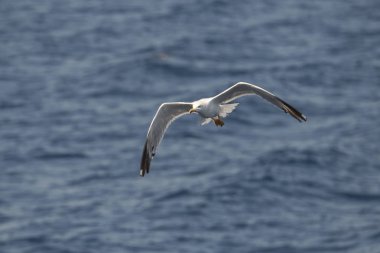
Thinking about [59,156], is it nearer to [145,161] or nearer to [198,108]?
[145,161]

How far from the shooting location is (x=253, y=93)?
18.0 m

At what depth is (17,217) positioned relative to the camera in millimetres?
36125

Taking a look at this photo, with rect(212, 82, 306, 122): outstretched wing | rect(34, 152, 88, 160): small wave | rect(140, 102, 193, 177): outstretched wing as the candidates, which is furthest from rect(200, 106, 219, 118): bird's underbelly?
rect(34, 152, 88, 160): small wave

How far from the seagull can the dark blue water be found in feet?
48.7

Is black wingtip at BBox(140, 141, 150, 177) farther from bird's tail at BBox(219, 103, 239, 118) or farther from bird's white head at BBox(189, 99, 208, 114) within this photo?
bird's tail at BBox(219, 103, 239, 118)

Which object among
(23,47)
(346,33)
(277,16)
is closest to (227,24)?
(277,16)

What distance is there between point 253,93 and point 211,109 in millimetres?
887

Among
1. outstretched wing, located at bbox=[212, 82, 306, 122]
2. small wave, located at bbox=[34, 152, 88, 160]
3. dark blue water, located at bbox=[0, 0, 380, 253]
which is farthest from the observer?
Answer: small wave, located at bbox=[34, 152, 88, 160]

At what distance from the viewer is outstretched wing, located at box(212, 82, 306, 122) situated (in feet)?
58.2

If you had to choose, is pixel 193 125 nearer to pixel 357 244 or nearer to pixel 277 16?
pixel 357 244

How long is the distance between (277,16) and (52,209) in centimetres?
2296

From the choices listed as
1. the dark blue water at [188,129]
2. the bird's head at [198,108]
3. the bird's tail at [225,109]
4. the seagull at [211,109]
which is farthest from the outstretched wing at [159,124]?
the dark blue water at [188,129]

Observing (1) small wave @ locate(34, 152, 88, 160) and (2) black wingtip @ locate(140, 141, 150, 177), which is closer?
(2) black wingtip @ locate(140, 141, 150, 177)

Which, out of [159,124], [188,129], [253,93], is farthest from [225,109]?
[188,129]
